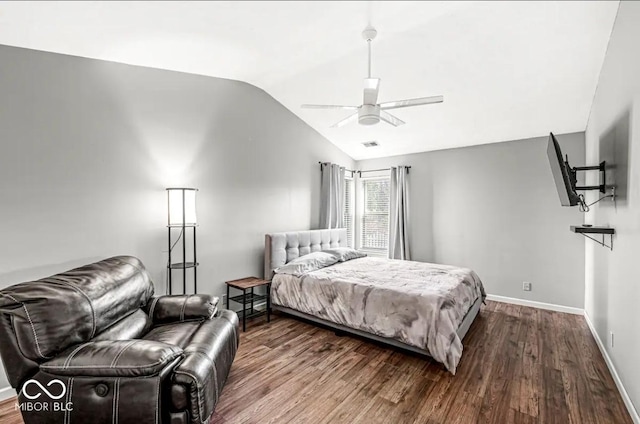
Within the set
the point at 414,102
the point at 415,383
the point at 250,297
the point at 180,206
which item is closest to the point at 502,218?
the point at 414,102

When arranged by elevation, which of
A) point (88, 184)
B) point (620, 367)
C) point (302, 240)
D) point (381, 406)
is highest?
point (88, 184)

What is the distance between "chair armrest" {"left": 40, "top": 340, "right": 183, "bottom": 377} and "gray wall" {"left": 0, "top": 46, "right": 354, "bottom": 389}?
1.28 meters

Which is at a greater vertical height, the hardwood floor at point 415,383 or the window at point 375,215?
Result: the window at point 375,215

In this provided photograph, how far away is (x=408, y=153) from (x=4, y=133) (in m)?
5.21

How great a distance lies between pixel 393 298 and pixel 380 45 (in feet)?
8.13

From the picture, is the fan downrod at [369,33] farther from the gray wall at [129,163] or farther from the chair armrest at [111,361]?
the chair armrest at [111,361]

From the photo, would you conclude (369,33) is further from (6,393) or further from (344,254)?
(6,393)

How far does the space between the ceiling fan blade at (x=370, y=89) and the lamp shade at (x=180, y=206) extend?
6.70 feet

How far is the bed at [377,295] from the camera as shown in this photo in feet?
8.87

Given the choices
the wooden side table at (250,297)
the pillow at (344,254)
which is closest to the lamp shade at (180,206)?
the wooden side table at (250,297)

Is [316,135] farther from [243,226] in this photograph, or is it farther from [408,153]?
[243,226]

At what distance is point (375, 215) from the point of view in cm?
611

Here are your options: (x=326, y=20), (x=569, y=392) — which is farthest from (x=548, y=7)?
(x=569, y=392)

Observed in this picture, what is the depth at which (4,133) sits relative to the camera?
7.44ft
